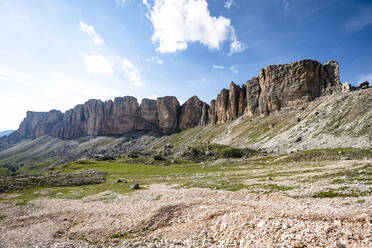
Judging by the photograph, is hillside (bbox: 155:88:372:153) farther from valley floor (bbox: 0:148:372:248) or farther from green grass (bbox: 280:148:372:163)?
valley floor (bbox: 0:148:372:248)

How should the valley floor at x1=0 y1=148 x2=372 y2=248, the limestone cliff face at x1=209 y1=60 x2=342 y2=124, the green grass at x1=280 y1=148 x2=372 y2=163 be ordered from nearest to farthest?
the valley floor at x1=0 y1=148 x2=372 y2=248
the green grass at x1=280 y1=148 x2=372 y2=163
the limestone cliff face at x1=209 y1=60 x2=342 y2=124

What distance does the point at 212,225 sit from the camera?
13.6 m

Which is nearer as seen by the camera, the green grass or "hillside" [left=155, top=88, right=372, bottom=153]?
the green grass

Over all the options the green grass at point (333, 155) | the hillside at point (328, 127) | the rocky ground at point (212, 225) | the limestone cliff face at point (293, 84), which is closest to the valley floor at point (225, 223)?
the rocky ground at point (212, 225)

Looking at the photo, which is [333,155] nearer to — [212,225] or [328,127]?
[328,127]

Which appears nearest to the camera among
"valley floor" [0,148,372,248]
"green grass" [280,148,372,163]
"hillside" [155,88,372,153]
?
"valley floor" [0,148,372,248]

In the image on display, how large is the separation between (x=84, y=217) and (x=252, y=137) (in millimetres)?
131566

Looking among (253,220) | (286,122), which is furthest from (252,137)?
(253,220)

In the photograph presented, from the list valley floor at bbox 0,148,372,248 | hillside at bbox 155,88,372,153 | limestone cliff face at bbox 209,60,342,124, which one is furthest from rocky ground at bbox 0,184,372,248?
limestone cliff face at bbox 209,60,342,124

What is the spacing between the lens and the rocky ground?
9156mm

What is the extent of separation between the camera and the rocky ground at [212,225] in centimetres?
916

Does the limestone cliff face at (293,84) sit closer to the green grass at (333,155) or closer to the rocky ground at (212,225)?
the green grass at (333,155)

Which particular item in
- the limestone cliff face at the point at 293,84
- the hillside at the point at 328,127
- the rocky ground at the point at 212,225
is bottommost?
the rocky ground at the point at 212,225

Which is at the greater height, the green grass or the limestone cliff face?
the limestone cliff face
